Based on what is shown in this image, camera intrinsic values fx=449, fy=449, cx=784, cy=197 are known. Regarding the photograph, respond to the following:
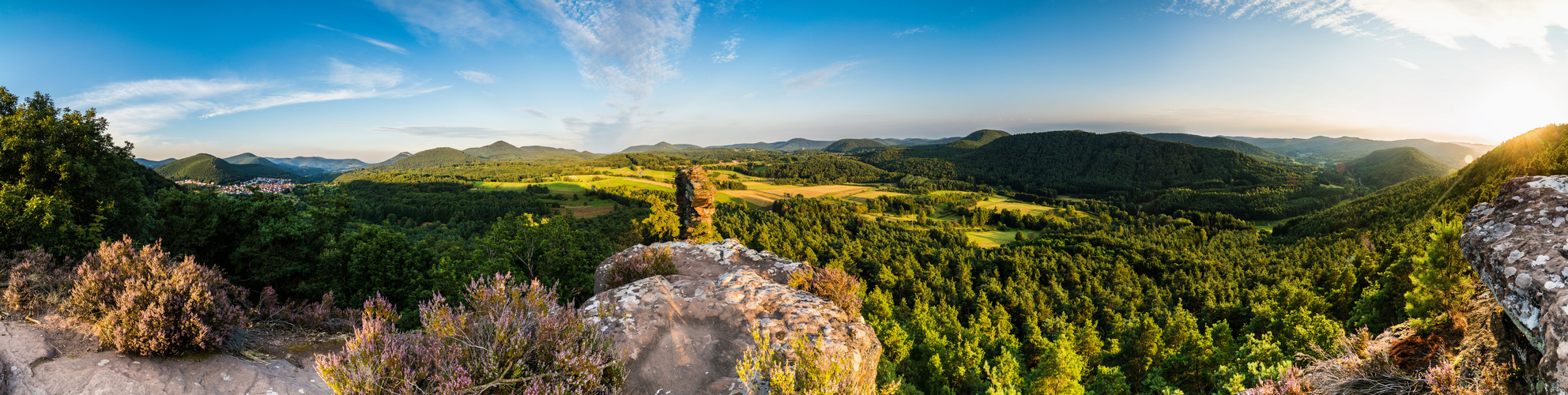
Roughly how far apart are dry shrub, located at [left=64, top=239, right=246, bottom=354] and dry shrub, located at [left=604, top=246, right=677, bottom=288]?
18.1 ft

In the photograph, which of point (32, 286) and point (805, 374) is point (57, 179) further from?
point (805, 374)

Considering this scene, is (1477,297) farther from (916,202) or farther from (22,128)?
(916,202)

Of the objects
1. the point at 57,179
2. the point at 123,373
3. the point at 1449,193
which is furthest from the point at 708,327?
the point at 1449,193

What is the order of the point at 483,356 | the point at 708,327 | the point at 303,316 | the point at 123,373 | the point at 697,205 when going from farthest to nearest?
1. the point at 697,205
2. the point at 303,316
3. the point at 708,327
4. the point at 123,373
5. the point at 483,356

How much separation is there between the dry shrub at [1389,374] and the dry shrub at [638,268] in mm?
9903

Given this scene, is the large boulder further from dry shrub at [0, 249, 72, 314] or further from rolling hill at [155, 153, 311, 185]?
rolling hill at [155, 153, 311, 185]

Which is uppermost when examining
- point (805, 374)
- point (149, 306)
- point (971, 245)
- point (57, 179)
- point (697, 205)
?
point (57, 179)

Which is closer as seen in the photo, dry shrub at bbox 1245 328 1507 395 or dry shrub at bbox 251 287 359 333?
dry shrub at bbox 1245 328 1507 395

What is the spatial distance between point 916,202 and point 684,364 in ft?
374

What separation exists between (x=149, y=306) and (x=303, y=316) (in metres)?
2.25

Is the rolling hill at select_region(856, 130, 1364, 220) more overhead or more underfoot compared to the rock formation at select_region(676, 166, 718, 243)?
more underfoot

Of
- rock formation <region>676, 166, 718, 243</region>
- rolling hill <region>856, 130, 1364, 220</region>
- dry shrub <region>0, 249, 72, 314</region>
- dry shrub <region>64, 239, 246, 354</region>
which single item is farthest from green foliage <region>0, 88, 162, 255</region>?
rolling hill <region>856, 130, 1364, 220</region>

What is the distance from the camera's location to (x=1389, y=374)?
15.0ft

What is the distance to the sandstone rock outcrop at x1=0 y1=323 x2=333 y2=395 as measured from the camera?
16.7 feet
